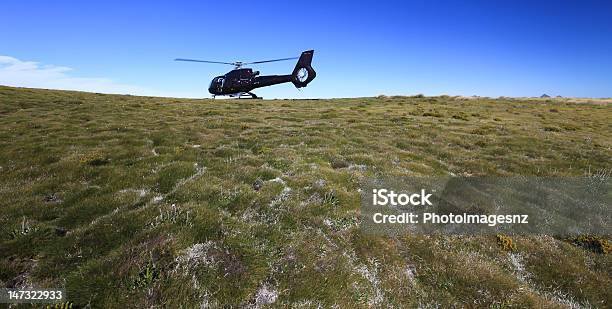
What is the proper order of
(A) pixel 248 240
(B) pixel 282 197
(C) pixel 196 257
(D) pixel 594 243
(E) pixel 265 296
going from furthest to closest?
(B) pixel 282 197
(D) pixel 594 243
(A) pixel 248 240
(C) pixel 196 257
(E) pixel 265 296

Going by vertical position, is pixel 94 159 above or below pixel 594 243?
above

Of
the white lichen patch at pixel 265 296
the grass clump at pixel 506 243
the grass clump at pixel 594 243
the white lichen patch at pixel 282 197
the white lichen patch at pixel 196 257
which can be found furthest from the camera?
the white lichen patch at pixel 282 197

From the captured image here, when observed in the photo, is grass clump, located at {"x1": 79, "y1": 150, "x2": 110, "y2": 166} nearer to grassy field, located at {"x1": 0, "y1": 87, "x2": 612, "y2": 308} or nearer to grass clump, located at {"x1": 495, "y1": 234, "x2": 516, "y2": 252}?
grassy field, located at {"x1": 0, "y1": 87, "x2": 612, "y2": 308}

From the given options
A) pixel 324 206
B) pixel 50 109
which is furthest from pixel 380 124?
pixel 50 109

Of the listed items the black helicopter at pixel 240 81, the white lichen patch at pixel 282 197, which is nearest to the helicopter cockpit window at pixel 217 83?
the black helicopter at pixel 240 81

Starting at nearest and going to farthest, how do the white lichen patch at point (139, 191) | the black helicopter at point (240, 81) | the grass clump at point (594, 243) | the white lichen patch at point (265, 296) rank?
the white lichen patch at point (265, 296)
the grass clump at point (594, 243)
the white lichen patch at point (139, 191)
the black helicopter at point (240, 81)

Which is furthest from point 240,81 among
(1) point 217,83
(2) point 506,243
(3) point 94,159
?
(2) point 506,243

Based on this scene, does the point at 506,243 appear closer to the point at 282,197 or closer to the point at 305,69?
the point at 282,197

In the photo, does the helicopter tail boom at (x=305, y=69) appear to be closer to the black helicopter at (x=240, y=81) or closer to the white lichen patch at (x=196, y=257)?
the black helicopter at (x=240, y=81)

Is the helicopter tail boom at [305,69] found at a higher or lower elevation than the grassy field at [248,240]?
higher

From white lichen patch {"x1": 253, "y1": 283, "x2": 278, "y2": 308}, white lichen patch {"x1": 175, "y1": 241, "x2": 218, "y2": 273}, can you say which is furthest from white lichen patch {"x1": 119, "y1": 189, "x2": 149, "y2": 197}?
white lichen patch {"x1": 253, "y1": 283, "x2": 278, "y2": 308}

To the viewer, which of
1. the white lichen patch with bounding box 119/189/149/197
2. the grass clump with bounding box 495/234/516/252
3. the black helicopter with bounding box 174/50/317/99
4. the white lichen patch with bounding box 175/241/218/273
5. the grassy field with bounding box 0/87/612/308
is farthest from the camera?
the black helicopter with bounding box 174/50/317/99

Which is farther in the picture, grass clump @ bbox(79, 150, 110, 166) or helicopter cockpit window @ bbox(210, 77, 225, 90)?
helicopter cockpit window @ bbox(210, 77, 225, 90)

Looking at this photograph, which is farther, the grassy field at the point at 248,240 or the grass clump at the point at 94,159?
the grass clump at the point at 94,159
